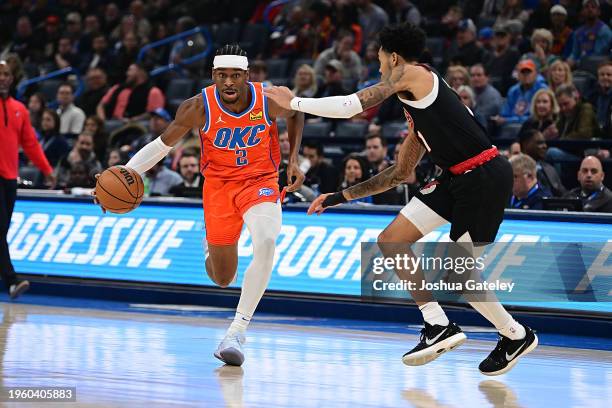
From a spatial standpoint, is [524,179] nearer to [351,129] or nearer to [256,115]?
[256,115]

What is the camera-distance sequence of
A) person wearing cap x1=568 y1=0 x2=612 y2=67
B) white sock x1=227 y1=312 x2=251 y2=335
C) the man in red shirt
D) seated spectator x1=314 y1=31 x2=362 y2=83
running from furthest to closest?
1. seated spectator x1=314 y1=31 x2=362 y2=83
2. person wearing cap x1=568 y1=0 x2=612 y2=67
3. the man in red shirt
4. white sock x1=227 y1=312 x2=251 y2=335

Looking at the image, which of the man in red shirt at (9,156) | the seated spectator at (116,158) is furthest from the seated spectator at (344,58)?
the man in red shirt at (9,156)

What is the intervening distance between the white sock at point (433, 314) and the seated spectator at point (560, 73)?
6798 mm

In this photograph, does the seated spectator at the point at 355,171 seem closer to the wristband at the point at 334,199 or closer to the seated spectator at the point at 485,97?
the seated spectator at the point at 485,97

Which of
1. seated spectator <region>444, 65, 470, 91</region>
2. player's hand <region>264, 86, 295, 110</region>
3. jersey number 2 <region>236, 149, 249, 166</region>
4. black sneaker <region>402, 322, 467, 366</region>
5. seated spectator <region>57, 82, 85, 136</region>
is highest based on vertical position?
player's hand <region>264, 86, 295, 110</region>

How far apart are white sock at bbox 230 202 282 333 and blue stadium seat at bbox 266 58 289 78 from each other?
10.5 m

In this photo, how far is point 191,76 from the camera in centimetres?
2056

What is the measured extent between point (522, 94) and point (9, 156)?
6.30m

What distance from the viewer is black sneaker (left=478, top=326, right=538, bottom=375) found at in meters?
7.75

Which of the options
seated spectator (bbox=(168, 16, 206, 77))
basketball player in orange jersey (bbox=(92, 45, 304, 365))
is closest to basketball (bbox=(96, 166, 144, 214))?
basketball player in orange jersey (bbox=(92, 45, 304, 365))

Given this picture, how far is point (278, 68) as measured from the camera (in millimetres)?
18812

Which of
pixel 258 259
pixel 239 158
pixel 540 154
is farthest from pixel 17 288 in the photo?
pixel 540 154

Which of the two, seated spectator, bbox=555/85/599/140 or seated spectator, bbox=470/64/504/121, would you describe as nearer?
seated spectator, bbox=555/85/599/140

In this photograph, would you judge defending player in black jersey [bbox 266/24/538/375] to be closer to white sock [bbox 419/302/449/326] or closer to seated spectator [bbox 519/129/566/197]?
white sock [bbox 419/302/449/326]
